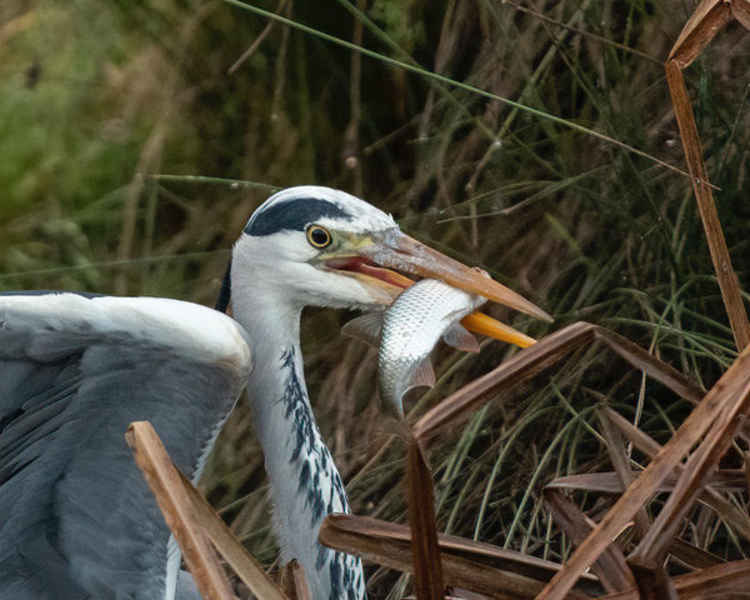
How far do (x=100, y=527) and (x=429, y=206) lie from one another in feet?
4.48

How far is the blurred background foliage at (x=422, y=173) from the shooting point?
8.21 ft

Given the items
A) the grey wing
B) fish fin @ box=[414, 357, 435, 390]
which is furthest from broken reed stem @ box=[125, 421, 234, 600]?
fish fin @ box=[414, 357, 435, 390]

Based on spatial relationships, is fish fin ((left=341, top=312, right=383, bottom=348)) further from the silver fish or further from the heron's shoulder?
the heron's shoulder

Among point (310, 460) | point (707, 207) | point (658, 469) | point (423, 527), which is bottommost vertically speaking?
point (310, 460)

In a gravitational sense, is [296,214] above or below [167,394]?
above

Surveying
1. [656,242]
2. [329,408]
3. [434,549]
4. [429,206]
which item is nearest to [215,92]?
[429,206]

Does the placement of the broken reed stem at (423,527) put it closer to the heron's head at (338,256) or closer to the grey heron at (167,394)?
the grey heron at (167,394)

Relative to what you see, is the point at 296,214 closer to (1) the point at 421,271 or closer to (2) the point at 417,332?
(1) the point at 421,271

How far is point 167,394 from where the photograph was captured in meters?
1.82

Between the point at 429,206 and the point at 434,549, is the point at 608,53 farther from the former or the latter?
the point at 434,549

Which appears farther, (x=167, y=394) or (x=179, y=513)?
(x=167, y=394)

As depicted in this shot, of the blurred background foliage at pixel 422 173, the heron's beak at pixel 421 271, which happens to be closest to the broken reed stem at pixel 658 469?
the heron's beak at pixel 421 271

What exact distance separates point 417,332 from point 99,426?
0.46 meters

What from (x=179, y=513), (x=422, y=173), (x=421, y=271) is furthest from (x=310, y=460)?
(x=422, y=173)
